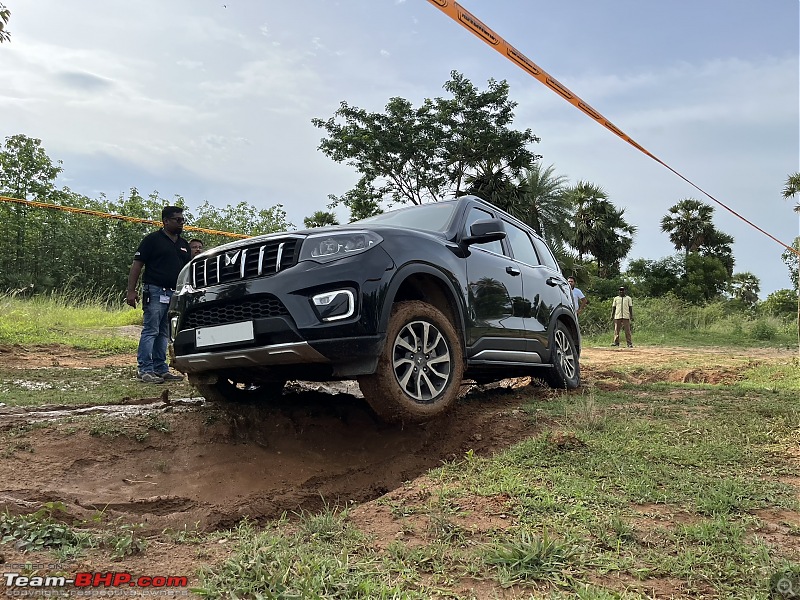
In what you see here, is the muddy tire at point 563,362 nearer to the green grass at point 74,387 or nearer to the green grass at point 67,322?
the green grass at point 74,387

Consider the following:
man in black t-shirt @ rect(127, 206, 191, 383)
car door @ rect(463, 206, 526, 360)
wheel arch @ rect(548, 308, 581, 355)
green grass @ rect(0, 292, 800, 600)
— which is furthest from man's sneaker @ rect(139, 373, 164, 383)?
wheel arch @ rect(548, 308, 581, 355)

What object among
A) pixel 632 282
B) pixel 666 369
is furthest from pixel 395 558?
pixel 632 282

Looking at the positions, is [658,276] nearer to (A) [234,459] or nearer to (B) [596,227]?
(B) [596,227]

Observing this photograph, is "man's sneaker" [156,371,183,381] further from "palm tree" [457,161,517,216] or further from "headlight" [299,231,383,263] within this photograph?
"palm tree" [457,161,517,216]

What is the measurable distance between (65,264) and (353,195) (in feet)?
39.1

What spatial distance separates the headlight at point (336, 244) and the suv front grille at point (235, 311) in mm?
314

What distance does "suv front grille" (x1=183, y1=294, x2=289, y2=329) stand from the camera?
3285 millimetres

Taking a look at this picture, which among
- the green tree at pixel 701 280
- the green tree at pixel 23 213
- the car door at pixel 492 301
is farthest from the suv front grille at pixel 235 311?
the green tree at pixel 701 280

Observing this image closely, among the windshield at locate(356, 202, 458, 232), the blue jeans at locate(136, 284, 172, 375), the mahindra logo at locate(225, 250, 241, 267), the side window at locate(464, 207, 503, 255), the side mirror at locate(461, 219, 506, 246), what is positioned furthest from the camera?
the blue jeans at locate(136, 284, 172, 375)

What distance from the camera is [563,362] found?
5758 millimetres

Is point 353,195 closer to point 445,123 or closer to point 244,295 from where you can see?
point 445,123

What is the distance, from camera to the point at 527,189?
27859 millimetres

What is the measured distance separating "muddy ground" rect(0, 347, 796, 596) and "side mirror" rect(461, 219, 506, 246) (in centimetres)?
123

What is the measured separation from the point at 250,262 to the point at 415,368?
1.16 meters
